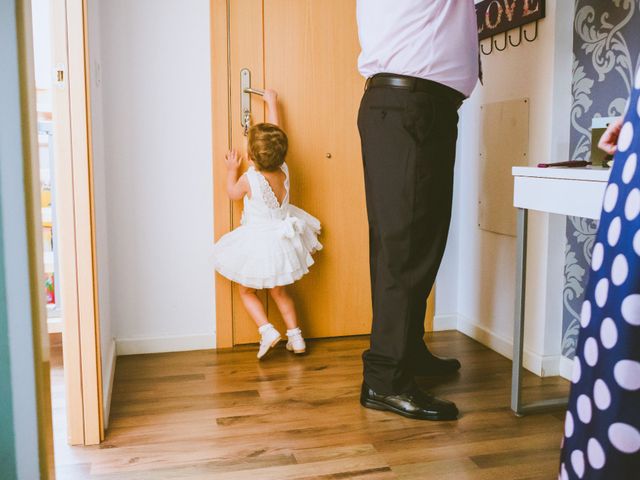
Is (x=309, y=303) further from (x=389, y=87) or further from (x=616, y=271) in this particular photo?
(x=616, y=271)

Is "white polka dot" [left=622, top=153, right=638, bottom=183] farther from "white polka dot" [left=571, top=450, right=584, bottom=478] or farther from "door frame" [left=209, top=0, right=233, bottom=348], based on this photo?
"door frame" [left=209, top=0, right=233, bottom=348]

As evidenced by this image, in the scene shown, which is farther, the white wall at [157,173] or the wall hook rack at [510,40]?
the white wall at [157,173]

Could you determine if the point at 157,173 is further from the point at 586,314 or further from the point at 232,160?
the point at 586,314

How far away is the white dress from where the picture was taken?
2.58 m

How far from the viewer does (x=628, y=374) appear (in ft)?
1.70

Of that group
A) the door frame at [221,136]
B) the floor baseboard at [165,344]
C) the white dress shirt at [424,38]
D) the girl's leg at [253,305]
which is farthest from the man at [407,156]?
the floor baseboard at [165,344]

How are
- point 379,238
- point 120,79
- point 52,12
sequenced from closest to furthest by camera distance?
point 52,12
point 379,238
point 120,79

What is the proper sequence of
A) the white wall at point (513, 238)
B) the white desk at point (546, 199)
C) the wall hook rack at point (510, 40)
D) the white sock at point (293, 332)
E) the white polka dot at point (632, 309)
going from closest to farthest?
1. the white polka dot at point (632, 309)
2. the white desk at point (546, 199)
3. the white wall at point (513, 238)
4. the wall hook rack at point (510, 40)
5. the white sock at point (293, 332)

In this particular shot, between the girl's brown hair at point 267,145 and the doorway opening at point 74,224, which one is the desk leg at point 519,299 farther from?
the doorway opening at point 74,224

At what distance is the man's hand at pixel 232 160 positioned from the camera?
8.77 feet

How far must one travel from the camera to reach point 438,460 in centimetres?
175

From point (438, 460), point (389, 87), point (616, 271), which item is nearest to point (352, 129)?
point (389, 87)

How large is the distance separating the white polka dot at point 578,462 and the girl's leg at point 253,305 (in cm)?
211

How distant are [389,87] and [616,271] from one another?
151 cm
